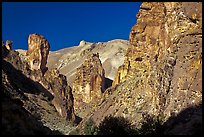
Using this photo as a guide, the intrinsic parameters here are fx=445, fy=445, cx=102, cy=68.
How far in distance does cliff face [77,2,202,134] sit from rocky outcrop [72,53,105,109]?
3965cm

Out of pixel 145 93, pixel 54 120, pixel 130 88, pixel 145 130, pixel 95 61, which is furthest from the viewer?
pixel 95 61

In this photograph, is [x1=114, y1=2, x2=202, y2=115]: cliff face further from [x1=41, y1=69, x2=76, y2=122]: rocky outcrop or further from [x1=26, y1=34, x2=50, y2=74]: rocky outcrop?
[x1=26, y1=34, x2=50, y2=74]: rocky outcrop

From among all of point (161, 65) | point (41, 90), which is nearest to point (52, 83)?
point (41, 90)

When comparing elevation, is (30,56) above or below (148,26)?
above

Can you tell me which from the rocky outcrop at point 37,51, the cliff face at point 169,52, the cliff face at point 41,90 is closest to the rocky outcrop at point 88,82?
the rocky outcrop at point 37,51

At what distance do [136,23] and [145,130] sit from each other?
2391 centimetres

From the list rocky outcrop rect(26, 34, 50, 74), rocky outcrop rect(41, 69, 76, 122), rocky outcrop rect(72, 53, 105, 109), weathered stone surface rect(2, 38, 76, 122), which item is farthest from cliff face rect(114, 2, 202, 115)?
rocky outcrop rect(72, 53, 105, 109)

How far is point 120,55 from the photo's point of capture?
192 meters

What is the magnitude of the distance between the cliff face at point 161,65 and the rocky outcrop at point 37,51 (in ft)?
118

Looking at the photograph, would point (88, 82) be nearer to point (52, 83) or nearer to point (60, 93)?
point (52, 83)

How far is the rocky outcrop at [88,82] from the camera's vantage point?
322ft

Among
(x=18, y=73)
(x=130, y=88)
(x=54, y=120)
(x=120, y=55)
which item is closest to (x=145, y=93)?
(x=130, y=88)

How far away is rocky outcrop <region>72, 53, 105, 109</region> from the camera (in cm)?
9829

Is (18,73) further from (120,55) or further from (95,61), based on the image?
(120,55)
